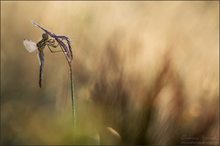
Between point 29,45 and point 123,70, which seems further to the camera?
point 123,70

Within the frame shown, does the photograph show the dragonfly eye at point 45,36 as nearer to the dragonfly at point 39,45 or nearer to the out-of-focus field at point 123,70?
the dragonfly at point 39,45

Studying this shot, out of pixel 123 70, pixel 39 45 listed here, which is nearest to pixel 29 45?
pixel 39 45

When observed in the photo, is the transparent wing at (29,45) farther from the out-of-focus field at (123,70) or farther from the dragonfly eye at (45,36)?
the out-of-focus field at (123,70)

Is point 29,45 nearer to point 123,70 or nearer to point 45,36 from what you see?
point 45,36

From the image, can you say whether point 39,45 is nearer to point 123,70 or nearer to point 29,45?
point 29,45

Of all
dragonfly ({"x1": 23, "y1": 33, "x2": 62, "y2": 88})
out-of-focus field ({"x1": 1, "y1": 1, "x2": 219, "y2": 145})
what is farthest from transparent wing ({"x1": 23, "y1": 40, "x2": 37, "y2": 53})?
out-of-focus field ({"x1": 1, "y1": 1, "x2": 219, "y2": 145})

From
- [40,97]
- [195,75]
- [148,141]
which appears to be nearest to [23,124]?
[40,97]

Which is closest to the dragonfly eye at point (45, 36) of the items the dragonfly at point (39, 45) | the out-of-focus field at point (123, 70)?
the dragonfly at point (39, 45)

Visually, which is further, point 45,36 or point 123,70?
point 123,70

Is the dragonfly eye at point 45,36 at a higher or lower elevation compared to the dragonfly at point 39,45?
higher

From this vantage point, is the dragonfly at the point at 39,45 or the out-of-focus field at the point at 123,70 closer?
the dragonfly at the point at 39,45
